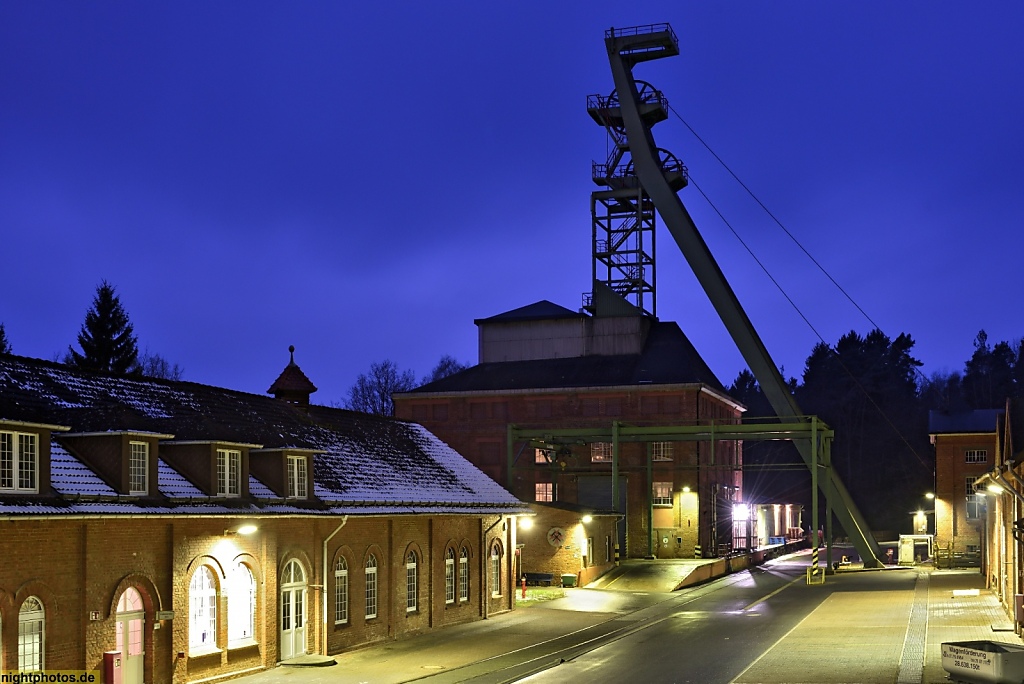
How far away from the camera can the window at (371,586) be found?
32062 mm

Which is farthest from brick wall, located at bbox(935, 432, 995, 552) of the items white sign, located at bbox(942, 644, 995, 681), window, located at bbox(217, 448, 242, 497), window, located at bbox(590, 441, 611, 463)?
window, located at bbox(217, 448, 242, 497)

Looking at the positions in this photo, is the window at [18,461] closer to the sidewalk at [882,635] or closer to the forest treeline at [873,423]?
the sidewalk at [882,635]

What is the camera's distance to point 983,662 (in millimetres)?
22375

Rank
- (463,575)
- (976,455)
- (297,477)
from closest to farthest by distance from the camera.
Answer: (297,477)
(463,575)
(976,455)

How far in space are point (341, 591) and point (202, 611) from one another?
236 inches

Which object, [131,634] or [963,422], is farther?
[963,422]

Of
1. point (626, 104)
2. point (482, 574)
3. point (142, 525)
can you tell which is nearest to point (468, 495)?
point (482, 574)

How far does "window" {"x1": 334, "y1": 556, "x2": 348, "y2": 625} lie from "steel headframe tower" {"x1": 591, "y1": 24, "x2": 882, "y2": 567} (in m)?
34.1

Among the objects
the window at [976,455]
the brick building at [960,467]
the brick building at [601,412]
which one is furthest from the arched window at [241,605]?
the window at [976,455]

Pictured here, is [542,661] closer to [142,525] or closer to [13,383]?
[142,525]

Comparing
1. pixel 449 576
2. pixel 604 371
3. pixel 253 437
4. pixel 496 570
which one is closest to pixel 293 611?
pixel 253 437

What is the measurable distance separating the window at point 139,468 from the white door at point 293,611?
5735mm

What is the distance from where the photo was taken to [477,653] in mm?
30828

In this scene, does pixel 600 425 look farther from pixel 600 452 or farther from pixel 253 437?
pixel 253 437
